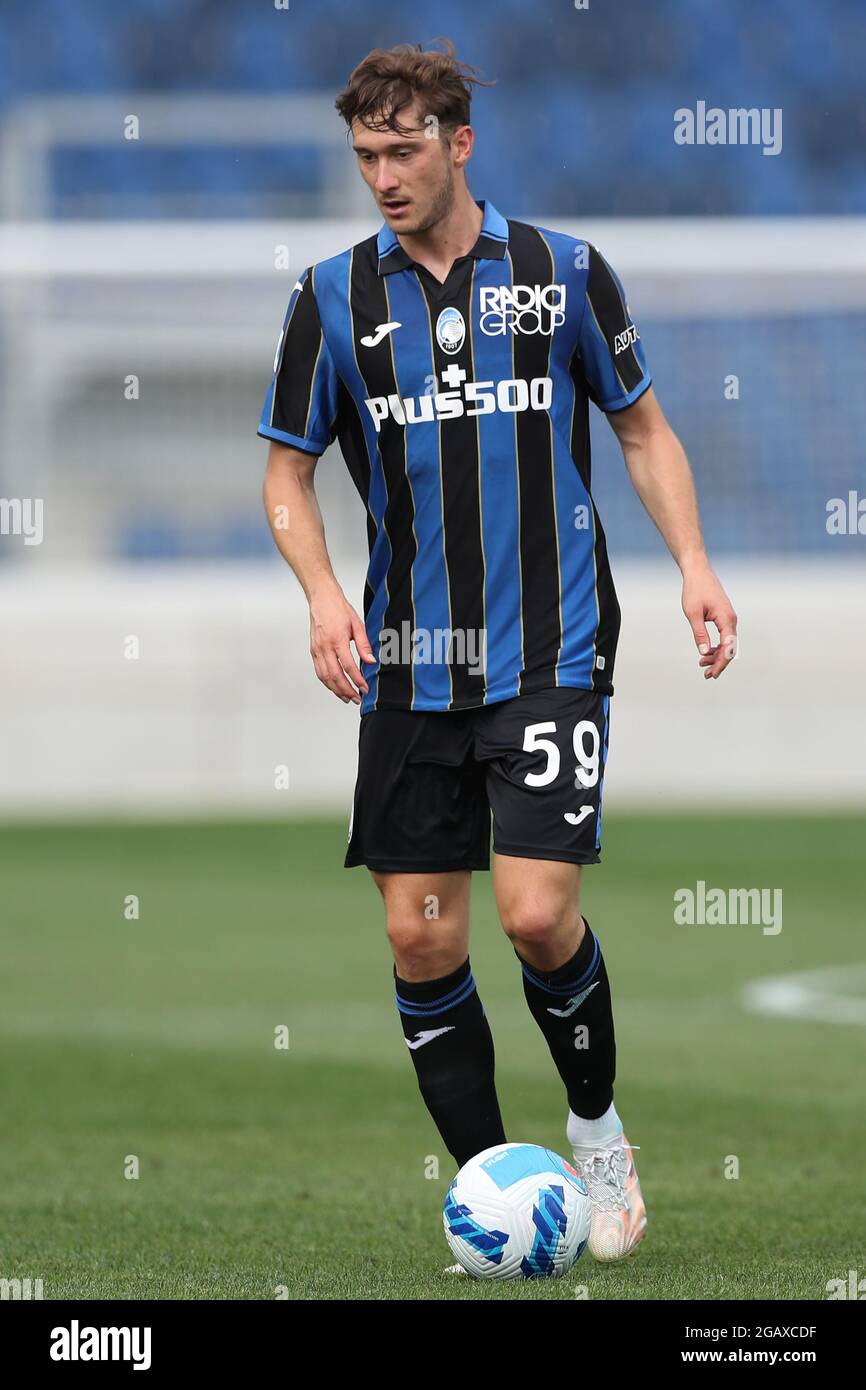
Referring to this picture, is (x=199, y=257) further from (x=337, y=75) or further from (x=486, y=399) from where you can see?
(x=486, y=399)

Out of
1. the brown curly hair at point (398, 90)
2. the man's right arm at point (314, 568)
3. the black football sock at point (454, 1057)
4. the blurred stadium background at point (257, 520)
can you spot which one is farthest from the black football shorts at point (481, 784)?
the blurred stadium background at point (257, 520)

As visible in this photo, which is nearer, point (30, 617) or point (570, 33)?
point (30, 617)

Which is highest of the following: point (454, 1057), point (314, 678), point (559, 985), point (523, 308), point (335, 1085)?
point (523, 308)

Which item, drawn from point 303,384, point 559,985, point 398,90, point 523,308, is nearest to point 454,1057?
point 559,985

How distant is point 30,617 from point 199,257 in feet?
8.08

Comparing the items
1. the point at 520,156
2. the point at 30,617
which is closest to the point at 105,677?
the point at 30,617

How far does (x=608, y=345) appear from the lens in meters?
3.81

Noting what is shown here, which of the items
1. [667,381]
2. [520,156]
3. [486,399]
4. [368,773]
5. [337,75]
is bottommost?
[368,773]

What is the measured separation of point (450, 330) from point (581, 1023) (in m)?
1.29

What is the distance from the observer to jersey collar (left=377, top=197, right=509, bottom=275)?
3.78 m

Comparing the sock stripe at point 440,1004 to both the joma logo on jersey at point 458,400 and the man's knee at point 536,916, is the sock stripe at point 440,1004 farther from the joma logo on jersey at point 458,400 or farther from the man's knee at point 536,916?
the joma logo on jersey at point 458,400

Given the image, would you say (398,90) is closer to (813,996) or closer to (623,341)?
(623,341)

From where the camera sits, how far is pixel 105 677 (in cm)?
1292

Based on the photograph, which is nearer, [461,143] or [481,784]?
[461,143]
